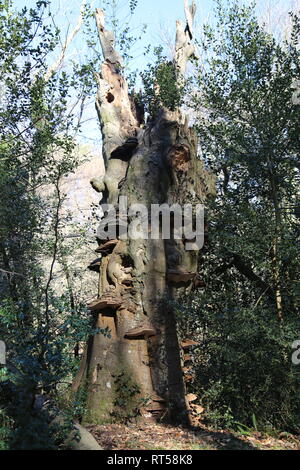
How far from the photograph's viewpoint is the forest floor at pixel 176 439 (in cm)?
493

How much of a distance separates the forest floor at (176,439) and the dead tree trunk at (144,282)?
46cm

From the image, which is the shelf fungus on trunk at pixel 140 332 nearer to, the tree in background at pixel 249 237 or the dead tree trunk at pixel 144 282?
the dead tree trunk at pixel 144 282

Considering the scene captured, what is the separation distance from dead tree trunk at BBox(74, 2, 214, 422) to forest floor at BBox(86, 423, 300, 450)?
46cm

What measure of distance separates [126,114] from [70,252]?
4.49m

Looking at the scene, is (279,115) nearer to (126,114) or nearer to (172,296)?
(126,114)

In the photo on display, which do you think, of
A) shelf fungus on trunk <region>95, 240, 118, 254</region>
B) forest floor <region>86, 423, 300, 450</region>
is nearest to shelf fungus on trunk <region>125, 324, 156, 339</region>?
forest floor <region>86, 423, 300, 450</region>

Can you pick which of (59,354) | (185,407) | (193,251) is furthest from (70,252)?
(59,354)

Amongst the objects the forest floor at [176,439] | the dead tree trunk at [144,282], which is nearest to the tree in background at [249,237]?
the dead tree trunk at [144,282]

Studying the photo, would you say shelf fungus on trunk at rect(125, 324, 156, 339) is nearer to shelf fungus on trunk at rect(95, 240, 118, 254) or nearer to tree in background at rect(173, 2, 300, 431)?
tree in background at rect(173, 2, 300, 431)

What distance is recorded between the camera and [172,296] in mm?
7262

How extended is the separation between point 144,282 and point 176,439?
2317mm

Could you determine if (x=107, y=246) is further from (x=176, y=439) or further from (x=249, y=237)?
(x=176, y=439)

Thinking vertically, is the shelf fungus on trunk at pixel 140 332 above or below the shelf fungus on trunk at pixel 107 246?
below

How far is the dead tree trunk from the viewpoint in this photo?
262 inches
